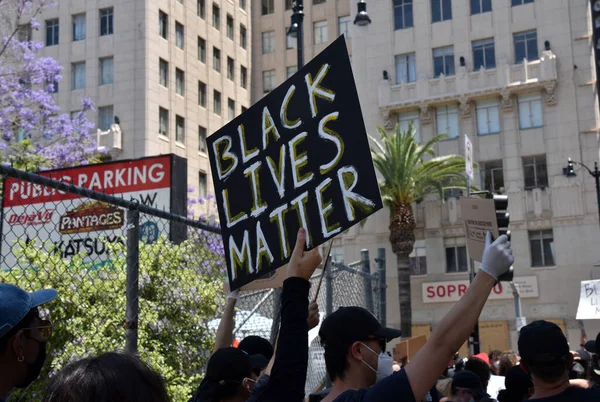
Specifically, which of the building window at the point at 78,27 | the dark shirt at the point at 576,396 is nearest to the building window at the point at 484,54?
the building window at the point at 78,27

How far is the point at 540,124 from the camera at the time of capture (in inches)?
1449

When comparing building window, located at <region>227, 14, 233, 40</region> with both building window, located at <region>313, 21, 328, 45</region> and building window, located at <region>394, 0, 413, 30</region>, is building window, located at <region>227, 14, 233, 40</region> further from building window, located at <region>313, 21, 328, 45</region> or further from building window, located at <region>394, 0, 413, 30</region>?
building window, located at <region>394, 0, 413, 30</region>

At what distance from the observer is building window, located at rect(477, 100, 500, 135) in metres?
37.8

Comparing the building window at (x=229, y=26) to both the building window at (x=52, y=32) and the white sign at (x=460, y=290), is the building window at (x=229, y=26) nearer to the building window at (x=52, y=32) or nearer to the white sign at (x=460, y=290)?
the building window at (x=52, y=32)

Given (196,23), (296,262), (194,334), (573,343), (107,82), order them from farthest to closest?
(196,23) → (107,82) → (573,343) → (194,334) → (296,262)

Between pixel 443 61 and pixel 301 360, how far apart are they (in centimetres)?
3786

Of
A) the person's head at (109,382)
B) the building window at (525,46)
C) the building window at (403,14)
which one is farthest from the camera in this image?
the building window at (403,14)

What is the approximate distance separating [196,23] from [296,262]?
4505 centimetres

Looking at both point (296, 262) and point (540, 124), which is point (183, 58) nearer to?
point (540, 124)

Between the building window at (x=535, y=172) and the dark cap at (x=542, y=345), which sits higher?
the building window at (x=535, y=172)

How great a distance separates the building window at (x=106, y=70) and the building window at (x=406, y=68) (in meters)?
15.9

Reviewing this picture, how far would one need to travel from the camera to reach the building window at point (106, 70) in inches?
1658

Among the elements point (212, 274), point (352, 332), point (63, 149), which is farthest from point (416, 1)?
point (352, 332)

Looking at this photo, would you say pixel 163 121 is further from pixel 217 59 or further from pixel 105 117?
pixel 217 59
